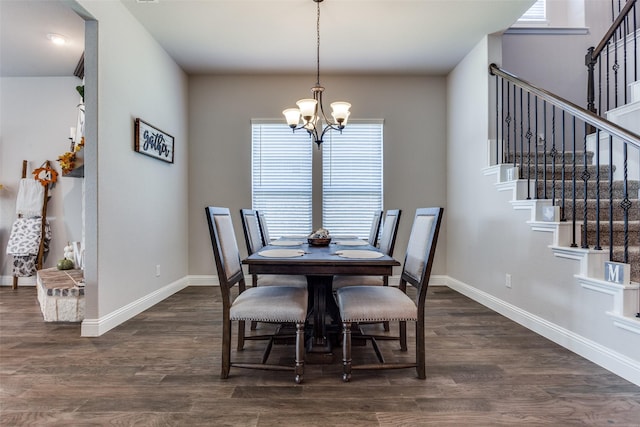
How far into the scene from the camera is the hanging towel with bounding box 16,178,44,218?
4.34 metres

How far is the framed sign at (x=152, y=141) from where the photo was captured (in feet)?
10.5

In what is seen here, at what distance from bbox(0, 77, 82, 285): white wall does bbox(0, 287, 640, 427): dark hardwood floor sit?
221 centimetres

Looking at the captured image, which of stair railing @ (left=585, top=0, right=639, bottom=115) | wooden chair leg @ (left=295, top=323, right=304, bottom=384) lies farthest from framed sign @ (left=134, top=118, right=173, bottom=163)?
stair railing @ (left=585, top=0, right=639, bottom=115)

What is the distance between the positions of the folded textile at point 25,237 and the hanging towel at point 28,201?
108 mm

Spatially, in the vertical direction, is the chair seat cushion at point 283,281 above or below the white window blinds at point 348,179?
below

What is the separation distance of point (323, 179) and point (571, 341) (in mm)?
3100

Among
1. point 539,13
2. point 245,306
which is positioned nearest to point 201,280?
point 245,306

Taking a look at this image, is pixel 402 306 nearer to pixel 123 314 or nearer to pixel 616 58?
pixel 123 314

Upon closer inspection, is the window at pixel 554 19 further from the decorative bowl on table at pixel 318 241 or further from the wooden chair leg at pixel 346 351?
the wooden chair leg at pixel 346 351

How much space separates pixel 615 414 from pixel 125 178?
369 centimetres

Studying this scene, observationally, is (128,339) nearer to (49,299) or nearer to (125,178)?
(49,299)

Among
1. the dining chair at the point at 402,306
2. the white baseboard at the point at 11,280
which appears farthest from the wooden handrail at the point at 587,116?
the white baseboard at the point at 11,280

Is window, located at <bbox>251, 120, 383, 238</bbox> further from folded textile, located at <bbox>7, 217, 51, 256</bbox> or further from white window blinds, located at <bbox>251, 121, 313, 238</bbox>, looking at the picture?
folded textile, located at <bbox>7, 217, 51, 256</bbox>

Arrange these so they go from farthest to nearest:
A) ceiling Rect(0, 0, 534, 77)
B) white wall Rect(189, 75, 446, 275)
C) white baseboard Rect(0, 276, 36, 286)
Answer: white wall Rect(189, 75, 446, 275), white baseboard Rect(0, 276, 36, 286), ceiling Rect(0, 0, 534, 77)
